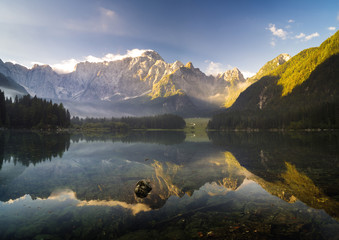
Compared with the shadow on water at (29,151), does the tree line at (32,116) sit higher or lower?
higher

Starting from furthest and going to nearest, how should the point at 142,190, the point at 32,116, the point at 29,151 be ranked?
the point at 32,116 < the point at 29,151 < the point at 142,190

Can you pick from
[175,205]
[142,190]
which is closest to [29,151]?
[142,190]

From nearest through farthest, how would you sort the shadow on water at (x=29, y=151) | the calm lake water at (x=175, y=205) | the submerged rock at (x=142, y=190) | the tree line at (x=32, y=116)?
the calm lake water at (x=175, y=205), the submerged rock at (x=142, y=190), the shadow on water at (x=29, y=151), the tree line at (x=32, y=116)

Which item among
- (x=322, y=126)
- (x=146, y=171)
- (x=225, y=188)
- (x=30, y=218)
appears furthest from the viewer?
(x=322, y=126)

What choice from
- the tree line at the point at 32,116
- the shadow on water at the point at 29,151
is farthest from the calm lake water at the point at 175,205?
the tree line at the point at 32,116

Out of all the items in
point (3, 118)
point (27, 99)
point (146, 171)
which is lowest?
point (146, 171)

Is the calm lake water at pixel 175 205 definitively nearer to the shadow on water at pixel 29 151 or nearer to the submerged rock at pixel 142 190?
the submerged rock at pixel 142 190

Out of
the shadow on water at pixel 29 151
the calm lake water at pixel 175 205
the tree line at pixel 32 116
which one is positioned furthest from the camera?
the tree line at pixel 32 116

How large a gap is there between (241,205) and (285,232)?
575cm

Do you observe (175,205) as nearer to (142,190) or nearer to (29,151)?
(142,190)

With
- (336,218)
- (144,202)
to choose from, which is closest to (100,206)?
(144,202)

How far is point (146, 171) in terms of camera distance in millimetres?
33938

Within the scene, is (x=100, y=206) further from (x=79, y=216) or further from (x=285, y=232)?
(x=285, y=232)

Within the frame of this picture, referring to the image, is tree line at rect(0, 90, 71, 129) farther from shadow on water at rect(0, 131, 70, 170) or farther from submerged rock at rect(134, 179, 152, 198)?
submerged rock at rect(134, 179, 152, 198)
